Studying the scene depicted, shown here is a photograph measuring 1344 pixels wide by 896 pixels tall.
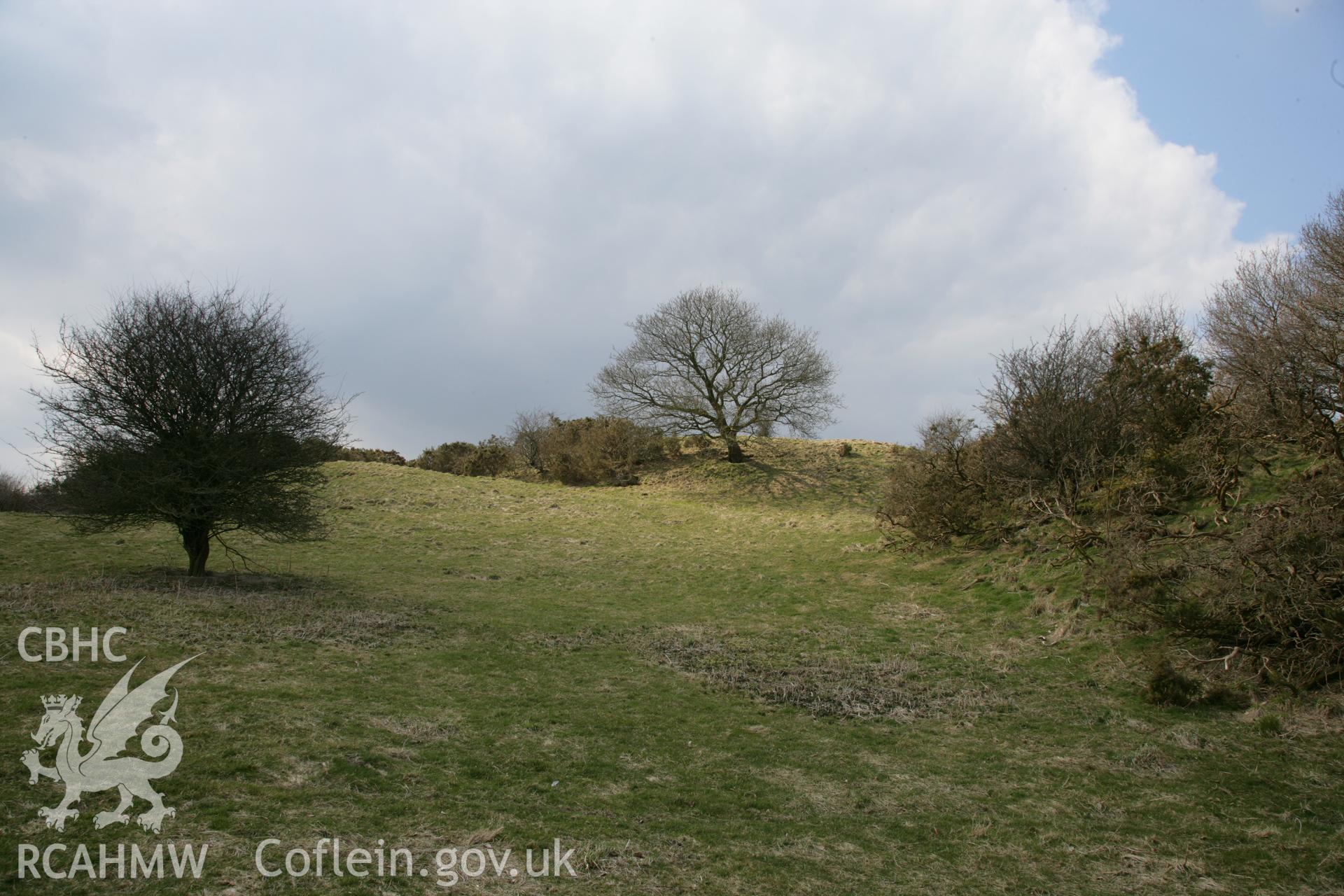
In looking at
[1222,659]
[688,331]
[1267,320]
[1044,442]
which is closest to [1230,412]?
[1267,320]

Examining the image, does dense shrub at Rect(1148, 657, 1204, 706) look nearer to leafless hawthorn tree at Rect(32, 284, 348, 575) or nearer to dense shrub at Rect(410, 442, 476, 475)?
leafless hawthorn tree at Rect(32, 284, 348, 575)

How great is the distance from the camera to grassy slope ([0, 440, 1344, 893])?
559 centimetres

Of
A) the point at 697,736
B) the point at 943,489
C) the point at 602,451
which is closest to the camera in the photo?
the point at 697,736

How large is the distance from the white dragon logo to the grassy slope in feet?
0.47

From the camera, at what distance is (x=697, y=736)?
28.7ft

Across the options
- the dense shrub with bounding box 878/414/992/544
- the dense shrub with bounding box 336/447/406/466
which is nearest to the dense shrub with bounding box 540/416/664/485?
the dense shrub with bounding box 336/447/406/466

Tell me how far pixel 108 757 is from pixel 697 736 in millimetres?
6021

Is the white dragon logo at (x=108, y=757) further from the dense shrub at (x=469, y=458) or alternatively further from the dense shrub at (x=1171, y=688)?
the dense shrub at (x=469, y=458)

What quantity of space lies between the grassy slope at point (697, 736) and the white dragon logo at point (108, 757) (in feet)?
0.47

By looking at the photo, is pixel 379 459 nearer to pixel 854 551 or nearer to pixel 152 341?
pixel 152 341

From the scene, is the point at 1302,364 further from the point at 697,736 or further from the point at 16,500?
the point at 16,500

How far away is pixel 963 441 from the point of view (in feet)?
72.8

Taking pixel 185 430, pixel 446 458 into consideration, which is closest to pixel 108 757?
pixel 185 430

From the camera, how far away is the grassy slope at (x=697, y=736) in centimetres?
559
